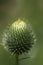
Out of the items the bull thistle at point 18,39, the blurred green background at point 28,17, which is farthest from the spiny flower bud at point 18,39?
the blurred green background at point 28,17

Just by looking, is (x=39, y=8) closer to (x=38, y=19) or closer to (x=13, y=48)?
(x=38, y=19)

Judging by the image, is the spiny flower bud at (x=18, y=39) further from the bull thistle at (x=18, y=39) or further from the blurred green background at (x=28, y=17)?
the blurred green background at (x=28, y=17)

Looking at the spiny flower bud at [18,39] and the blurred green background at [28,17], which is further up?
the blurred green background at [28,17]

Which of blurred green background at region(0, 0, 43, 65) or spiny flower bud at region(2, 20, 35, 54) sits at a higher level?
blurred green background at region(0, 0, 43, 65)

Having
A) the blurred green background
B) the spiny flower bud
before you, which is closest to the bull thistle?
the spiny flower bud

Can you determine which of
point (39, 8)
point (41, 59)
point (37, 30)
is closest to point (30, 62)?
point (41, 59)

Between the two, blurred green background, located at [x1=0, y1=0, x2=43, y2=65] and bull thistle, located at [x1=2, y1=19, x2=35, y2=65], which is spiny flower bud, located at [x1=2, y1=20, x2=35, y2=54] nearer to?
bull thistle, located at [x1=2, y1=19, x2=35, y2=65]

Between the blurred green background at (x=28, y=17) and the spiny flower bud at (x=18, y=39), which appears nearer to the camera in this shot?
the spiny flower bud at (x=18, y=39)
